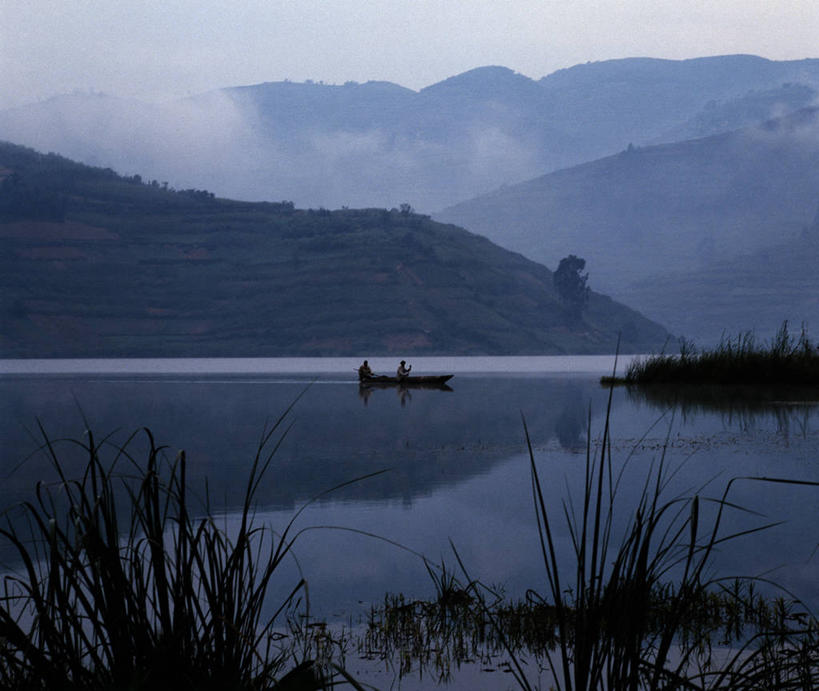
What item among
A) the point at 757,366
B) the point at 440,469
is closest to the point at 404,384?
the point at 757,366

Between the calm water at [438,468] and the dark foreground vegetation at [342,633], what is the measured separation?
1.90 feet

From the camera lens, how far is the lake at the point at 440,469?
10.5m

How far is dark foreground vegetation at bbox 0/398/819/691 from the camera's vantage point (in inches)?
169

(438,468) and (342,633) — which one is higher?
(342,633)

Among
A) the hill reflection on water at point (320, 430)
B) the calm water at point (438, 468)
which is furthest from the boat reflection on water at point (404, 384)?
the calm water at point (438, 468)

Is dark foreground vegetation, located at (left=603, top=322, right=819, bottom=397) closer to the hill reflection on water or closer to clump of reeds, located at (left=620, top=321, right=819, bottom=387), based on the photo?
clump of reeds, located at (left=620, top=321, right=819, bottom=387)

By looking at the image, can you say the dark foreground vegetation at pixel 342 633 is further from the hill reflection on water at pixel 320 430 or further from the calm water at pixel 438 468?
the hill reflection on water at pixel 320 430

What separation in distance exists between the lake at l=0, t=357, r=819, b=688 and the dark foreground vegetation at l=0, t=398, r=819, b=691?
0.58 metres

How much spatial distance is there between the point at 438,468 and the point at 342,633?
11.6 metres

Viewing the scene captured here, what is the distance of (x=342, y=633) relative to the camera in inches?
303

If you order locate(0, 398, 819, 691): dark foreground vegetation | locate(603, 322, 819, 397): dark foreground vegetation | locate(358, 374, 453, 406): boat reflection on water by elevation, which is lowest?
locate(358, 374, 453, 406): boat reflection on water

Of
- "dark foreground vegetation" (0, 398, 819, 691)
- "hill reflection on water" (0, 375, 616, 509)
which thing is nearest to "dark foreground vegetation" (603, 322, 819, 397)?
"hill reflection on water" (0, 375, 616, 509)

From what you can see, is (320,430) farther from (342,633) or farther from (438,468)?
(342,633)

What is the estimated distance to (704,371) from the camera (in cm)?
3869
